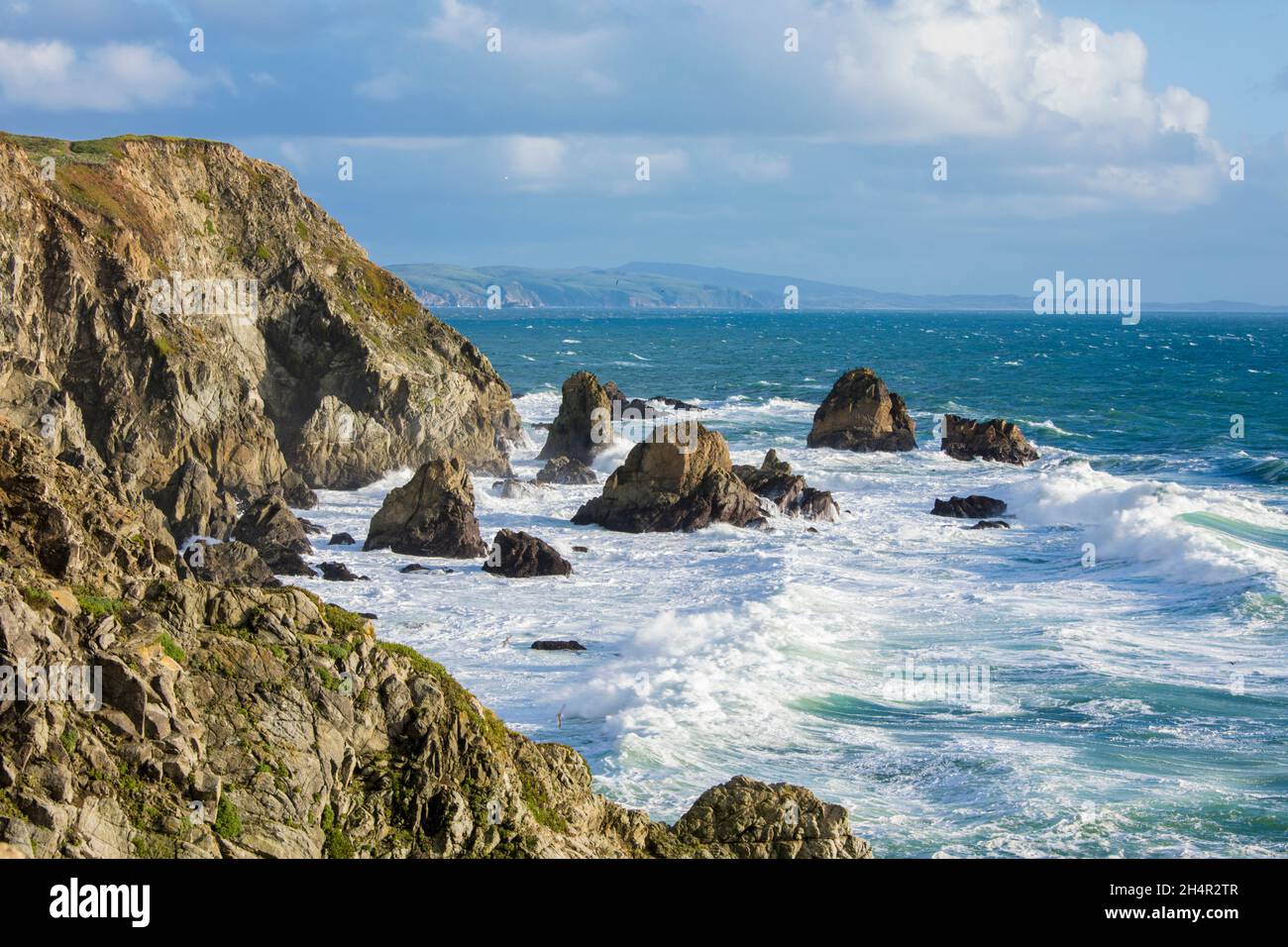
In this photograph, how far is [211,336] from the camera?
5106 centimetres

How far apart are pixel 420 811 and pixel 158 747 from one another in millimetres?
2582

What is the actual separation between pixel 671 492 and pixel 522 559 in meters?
10.2

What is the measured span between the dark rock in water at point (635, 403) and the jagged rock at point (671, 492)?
21.1 metres

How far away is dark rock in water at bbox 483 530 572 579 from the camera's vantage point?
137 ft

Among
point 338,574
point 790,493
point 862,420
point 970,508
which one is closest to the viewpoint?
point 338,574

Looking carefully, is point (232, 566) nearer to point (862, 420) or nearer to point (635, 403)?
point (862, 420)

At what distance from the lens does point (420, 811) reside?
41.4 ft

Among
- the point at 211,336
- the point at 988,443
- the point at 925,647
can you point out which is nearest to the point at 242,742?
the point at 925,647

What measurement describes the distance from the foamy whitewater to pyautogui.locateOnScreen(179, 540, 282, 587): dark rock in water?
196cm

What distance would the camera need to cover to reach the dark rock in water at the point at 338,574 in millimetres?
39781

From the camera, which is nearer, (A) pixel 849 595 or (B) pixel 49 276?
(A) pixel 849 595

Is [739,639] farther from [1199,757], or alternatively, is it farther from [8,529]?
[8,529]
